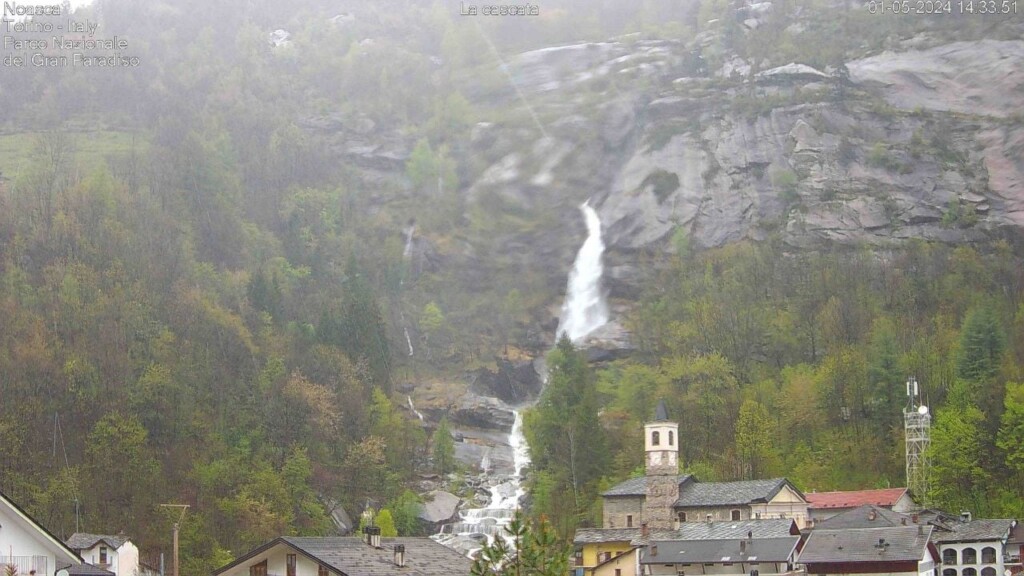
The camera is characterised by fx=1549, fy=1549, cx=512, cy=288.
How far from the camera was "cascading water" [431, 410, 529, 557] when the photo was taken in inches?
3932

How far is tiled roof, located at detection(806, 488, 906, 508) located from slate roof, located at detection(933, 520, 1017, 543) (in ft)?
19.6

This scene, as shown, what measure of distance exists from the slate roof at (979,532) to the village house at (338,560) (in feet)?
83.8

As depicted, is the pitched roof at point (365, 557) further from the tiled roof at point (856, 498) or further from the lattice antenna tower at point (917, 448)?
the lattice antenna tower at point (917, 448)

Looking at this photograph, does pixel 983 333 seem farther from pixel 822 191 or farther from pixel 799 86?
pixel 799 86

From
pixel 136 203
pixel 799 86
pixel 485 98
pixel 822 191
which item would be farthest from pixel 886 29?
pixel 136 203

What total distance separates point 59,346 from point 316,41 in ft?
316

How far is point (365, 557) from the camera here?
202 feet

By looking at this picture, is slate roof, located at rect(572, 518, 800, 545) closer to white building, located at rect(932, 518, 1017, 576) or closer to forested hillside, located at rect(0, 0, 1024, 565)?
white building, located at rect(932, 518, 1017, 576)

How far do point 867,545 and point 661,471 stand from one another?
13.7m

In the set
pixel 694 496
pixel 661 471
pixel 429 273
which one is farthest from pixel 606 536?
pixel 429 273

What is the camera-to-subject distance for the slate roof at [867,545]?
6975 centimetres

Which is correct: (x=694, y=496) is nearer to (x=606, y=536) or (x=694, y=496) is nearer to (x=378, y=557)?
(x=606, y=536)

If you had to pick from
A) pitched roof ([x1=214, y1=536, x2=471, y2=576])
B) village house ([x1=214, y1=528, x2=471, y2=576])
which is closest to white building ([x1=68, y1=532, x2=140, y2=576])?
village house ([x1=214, y1=528, x2=471, y2=576])

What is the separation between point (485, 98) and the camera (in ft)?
585
